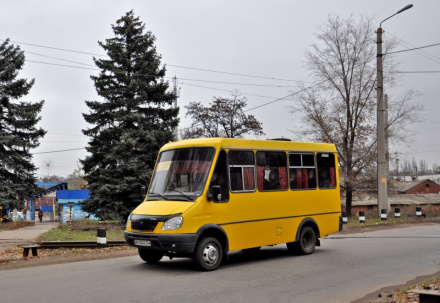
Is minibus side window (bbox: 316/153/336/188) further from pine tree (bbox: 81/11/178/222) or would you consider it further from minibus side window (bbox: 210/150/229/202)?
pine tree (bbox: 81/11/178/222)

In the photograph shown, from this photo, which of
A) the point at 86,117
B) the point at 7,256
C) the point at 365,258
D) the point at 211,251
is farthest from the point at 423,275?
the point at 86,117

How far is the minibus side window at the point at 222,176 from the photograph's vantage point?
11219mm

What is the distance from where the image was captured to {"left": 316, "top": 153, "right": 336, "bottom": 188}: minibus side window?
14.2 meters

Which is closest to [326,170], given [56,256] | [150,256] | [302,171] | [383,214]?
[302,171]

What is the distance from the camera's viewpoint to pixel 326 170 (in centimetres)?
1449

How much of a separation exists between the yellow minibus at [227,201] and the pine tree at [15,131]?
2828 centimetres

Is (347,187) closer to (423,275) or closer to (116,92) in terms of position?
(116,92)

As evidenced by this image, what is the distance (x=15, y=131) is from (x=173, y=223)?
1230 inches

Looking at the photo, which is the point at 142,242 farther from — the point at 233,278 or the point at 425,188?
the point at 425,188

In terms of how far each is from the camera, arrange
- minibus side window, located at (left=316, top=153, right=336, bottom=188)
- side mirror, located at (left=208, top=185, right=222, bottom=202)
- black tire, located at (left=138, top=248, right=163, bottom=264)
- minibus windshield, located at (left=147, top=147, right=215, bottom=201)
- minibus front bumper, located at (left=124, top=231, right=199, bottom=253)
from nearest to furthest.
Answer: minibus front bumper, located at (left=124, top=231, right=199, bottom=253)
side mirror, located at (left=208, top=185, right=222, bottom=202)
minibus windshield, located at (left=147, top=147, right=215, bottom=201)
black tire, located at (left=138, top=248, right=163, bottom=264)
minibus side window, located at (left=316, top=153, right=336, bottom=188)

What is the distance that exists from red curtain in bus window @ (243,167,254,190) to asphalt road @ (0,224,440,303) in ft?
6.04

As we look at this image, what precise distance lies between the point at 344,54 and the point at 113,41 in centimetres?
1666

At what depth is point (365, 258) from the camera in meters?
12.7

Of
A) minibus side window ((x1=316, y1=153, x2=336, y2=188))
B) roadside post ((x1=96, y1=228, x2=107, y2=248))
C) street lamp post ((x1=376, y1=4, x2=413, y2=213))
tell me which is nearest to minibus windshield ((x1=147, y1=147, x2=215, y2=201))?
minibus side window ((x1=316, y1=153, x2=336, y2=188))
